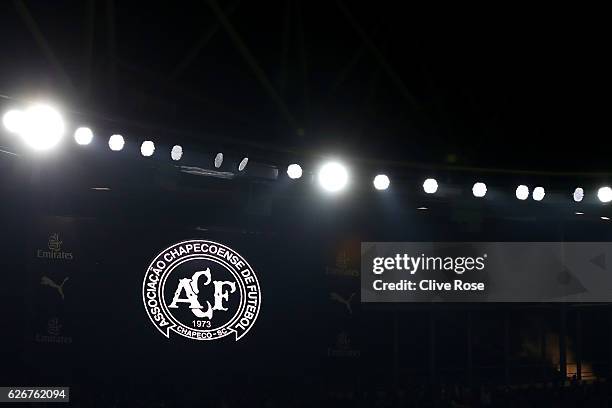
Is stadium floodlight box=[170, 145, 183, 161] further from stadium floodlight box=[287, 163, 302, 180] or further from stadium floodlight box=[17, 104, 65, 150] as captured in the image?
stadium floodlight box=[287, 163, 302, 180]

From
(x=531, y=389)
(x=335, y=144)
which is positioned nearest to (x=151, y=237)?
(x=335, y=144)

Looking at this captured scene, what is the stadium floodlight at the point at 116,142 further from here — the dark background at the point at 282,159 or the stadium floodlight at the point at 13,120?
the stadium floodlight at the point at 13,120

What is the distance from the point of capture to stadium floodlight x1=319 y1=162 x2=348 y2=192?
6.65m

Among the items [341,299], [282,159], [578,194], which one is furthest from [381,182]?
[341,299]

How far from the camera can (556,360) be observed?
47.4 ft

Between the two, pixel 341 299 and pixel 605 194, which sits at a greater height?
pixel 605 194

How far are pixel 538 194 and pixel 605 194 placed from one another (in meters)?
0.59

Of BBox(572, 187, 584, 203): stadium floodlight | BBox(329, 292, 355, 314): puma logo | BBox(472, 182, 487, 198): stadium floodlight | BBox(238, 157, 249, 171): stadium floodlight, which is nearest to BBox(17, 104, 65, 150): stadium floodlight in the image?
BBox(238, 157, 249, 171): stadium floodlight

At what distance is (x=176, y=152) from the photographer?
5.98 m

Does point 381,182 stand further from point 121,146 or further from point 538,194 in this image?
point 121,146

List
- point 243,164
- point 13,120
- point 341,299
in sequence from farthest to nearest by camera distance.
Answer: point 341,299 < point 243,164 < point 13,120

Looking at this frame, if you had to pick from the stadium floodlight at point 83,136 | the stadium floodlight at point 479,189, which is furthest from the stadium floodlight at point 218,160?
the stadium floodlight at point 479,189

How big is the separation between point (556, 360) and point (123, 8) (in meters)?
10.5

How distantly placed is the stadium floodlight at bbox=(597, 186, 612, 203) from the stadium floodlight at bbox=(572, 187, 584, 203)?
0.16 metres
